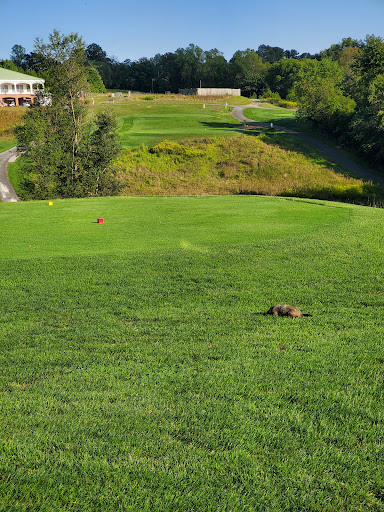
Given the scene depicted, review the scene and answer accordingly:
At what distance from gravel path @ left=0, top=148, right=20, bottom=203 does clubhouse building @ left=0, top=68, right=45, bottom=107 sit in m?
25.8

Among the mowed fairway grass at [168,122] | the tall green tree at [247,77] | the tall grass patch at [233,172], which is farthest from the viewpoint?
the tall green tree at [247,77]

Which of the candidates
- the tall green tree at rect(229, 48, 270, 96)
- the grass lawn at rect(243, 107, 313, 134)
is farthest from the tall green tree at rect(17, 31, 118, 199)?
the tall green tree at rect(229, 48, 270, 96)

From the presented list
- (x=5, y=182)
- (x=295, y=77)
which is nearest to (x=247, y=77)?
(x=295, y=77)

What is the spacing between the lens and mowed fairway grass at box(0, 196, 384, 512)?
8.93 ft

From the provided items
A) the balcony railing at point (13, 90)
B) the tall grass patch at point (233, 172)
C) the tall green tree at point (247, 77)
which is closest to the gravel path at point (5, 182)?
the tall grass patch at point (233, 172)

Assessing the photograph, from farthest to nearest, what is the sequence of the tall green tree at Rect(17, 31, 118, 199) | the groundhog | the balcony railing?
the balcony railing → the tall green tree at Rect(17, 31, 118, 199) → the groundhog

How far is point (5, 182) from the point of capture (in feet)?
113

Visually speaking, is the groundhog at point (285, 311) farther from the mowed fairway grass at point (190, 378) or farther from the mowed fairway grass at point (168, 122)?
the mowed fairway grass at point (168, 122)

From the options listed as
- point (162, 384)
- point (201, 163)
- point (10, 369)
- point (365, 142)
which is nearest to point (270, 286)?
point (162, 384)

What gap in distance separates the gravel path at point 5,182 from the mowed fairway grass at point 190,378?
1903cm

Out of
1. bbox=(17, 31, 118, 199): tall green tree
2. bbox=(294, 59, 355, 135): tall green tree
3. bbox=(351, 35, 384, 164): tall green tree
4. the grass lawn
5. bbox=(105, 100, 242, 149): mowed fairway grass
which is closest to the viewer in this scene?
bbox=(17, 31, 118, 199): tall green tree

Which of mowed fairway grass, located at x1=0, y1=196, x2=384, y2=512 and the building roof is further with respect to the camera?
the building roof

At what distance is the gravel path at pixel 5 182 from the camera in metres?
30.3

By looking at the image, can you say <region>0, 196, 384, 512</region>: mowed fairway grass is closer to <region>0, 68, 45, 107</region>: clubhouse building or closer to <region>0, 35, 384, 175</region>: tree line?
<region>0, 35, 384, 175</region>: tree line
